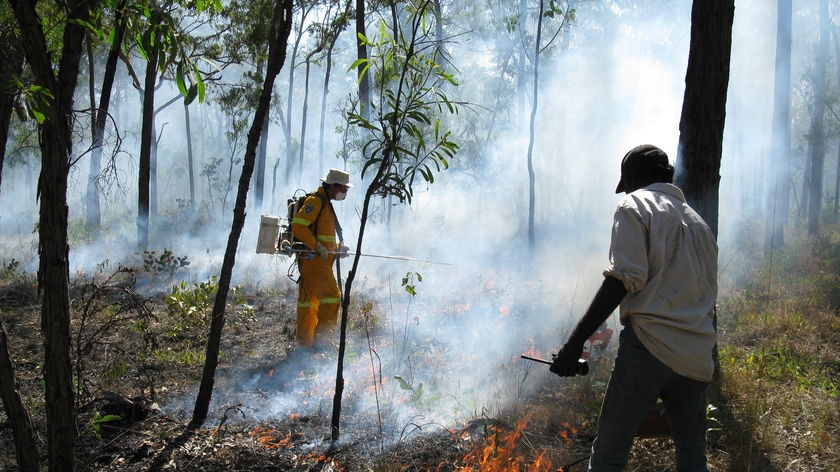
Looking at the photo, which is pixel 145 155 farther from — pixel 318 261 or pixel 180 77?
pixel 180 77

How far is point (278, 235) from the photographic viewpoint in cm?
551

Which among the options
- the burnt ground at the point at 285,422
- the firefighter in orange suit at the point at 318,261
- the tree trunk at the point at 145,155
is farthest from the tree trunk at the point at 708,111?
the tree trunk at the point at 145,155

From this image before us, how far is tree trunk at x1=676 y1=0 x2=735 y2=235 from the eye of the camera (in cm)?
404

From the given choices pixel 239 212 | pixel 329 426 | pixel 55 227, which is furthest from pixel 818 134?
pixel 55 227

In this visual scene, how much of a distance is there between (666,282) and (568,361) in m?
0.51

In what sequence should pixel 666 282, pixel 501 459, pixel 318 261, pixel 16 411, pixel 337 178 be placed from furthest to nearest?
pixel 318 261 < pixel 337 178 < pixel 501 459 < pixel 666 282 < pixel 16 411

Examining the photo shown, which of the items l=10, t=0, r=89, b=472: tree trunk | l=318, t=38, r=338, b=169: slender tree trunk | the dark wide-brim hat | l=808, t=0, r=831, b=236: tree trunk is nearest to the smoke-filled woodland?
l=10, t=0, r=89, b=472: tree trunk

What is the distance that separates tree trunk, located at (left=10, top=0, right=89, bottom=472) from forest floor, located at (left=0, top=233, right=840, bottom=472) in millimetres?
429

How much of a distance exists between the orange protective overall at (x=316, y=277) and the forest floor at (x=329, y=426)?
54 cm

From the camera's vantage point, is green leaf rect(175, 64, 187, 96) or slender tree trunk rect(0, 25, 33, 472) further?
slender tree trunk rect(0, 25, 33, 472)

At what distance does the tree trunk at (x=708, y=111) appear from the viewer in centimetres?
404

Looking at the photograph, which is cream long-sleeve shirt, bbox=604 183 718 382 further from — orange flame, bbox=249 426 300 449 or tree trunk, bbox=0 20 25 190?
tree trunk, bbox=0 20 25 190

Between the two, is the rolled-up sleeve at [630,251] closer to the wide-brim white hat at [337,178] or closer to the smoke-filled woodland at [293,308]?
the smoke-filled woodland at [293,308]

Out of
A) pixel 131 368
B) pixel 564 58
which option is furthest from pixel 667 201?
pixel 564 58
